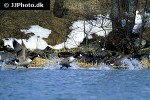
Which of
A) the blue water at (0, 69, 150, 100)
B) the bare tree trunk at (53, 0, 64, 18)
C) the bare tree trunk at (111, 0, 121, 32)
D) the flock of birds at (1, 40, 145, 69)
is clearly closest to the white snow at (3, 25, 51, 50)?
the bare tree trunk at (53, 0, 64, 18)

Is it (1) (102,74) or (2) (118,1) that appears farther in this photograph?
(2) (118,1)

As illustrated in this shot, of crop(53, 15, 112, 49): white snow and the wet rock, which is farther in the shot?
crop(53, 15, 112, 49): white snow

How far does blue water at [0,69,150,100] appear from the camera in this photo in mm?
11500

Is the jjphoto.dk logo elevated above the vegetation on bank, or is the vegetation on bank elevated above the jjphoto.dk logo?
the jjphoto.dk logo

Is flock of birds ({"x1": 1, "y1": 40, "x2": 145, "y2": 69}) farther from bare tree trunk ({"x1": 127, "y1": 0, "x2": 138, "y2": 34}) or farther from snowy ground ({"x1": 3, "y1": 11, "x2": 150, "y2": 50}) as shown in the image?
bare tree trunk ({"x1": 127, "y1": 0, "x2": 138, "y2": 34})

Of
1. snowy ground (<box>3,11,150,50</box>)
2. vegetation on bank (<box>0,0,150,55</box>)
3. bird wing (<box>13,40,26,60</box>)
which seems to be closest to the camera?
bird wing (<box>13,40,26,60</box>)

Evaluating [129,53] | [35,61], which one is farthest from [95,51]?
[35,61]

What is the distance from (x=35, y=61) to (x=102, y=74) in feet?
12.5

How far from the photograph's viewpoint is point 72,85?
1377 cm

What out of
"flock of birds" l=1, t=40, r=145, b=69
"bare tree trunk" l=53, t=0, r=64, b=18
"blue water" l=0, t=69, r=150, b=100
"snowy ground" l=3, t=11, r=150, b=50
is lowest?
"blue water" l=0, t=69, r=150, b=100

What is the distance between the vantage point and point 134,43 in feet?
73.0

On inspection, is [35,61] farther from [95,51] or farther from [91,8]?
[91,8]

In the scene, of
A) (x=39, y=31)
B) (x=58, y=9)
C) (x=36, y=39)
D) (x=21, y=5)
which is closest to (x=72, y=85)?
(x=36, y=39)

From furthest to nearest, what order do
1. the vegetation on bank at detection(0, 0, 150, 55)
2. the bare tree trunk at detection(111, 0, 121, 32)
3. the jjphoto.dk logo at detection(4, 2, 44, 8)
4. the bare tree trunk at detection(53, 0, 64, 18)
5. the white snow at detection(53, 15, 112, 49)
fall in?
the bare tree trunk at detection(53, 0, 64, 18) < the jjphoto.dk logo at detection(4, 2, 44, 8) < the vegetation on bank at detection(0, 0, 150, 55) < the white snow at detection(53, 15, 112, 49) < the bare tree trunk at detection(111, 0, 121, 32)
